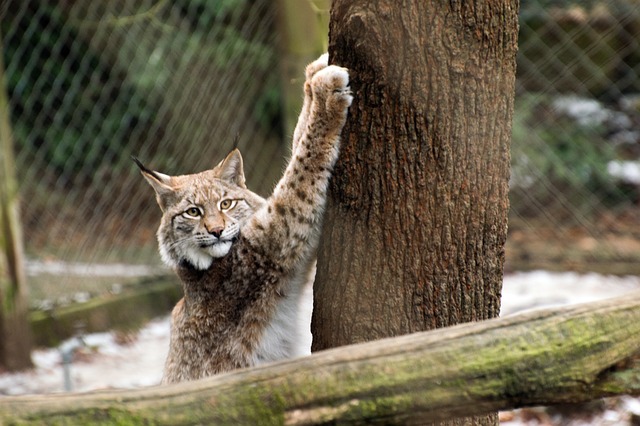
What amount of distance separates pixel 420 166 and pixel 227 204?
1192 mm

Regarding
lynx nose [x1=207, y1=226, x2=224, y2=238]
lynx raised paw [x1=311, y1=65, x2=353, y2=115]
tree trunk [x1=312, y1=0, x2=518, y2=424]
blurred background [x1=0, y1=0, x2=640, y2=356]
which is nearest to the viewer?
tree trunk [x1=312, y1=0, x2=518, y2=424]

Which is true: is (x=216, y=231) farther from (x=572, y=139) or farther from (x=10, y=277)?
(x=572, y=139)

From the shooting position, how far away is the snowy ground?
405 centimetres

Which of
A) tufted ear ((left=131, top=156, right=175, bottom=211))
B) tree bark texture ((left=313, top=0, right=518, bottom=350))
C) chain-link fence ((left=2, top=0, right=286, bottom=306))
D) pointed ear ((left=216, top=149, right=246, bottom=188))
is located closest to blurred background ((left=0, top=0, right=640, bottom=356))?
chain-link fence ((left=2, top=0, right=286, bottom=306))

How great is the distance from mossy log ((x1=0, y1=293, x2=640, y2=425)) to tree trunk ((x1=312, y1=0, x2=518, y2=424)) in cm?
55

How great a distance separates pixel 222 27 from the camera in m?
5.57

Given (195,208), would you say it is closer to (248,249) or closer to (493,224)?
(248,249)

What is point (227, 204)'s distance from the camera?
3248mm

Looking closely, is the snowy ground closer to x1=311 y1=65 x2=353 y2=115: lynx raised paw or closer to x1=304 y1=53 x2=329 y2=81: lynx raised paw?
x1=304 y1=53 x2=329 y2=81: lynx raised paw

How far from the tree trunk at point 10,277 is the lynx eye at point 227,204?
6.84 ft

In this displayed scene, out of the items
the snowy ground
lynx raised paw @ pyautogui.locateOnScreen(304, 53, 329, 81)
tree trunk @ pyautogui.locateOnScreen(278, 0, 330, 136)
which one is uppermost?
tree trunk @ pyautogui.locateOnScreen(278, 0, 330, 136)

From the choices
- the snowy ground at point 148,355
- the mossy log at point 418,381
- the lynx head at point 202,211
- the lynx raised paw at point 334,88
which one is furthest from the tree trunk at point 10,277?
the mossy log at point 418,381

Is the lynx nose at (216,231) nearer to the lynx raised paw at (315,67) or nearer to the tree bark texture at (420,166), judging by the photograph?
the lynx raised paw at (315,67)

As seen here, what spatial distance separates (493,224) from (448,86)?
0.38m
